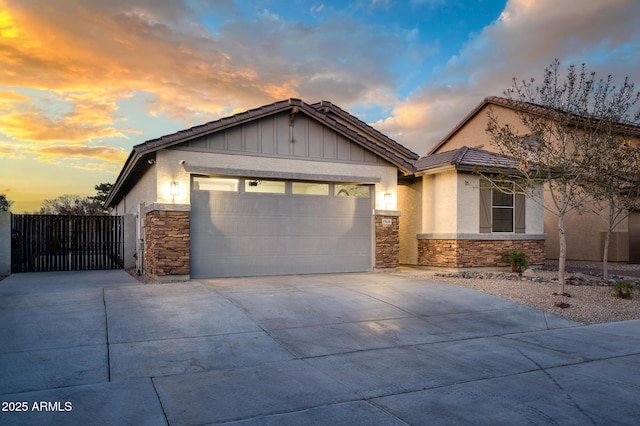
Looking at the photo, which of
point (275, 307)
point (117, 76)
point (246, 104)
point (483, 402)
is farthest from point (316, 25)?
point (483, 402)

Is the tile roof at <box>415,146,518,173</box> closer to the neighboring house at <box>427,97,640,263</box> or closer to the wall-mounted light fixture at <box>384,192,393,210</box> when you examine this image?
the wall-mounted light fixture at <box>384,192,393,210</box>

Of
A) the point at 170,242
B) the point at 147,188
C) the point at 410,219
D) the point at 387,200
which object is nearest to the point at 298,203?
the point at 387,200

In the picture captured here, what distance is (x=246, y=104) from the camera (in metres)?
17.7

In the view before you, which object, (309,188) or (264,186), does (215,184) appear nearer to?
(264,186)

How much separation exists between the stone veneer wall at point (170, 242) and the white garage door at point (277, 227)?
354mm

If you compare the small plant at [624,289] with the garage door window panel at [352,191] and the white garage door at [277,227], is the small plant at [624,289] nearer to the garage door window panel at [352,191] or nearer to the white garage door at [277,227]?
the white garage door at [277,227]

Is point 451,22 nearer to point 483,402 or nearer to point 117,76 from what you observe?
point 117,76

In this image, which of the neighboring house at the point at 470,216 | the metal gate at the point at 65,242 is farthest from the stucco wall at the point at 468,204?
the metal gate at the point at 65,242

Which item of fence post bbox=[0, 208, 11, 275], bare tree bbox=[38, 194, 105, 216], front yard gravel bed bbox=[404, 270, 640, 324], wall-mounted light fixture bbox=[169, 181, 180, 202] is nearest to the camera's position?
front yard gravel bed bbox=[404, 270, 640, 324]

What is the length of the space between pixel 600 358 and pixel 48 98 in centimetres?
1524

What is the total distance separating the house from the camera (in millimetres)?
11828

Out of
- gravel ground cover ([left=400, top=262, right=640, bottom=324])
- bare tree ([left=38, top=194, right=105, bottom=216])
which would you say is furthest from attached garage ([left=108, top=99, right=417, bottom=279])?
bare tree ([left=38, top=194, right=105, bottom=216])

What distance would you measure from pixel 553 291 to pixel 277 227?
7.17 meters

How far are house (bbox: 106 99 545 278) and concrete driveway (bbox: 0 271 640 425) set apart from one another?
237 cm
